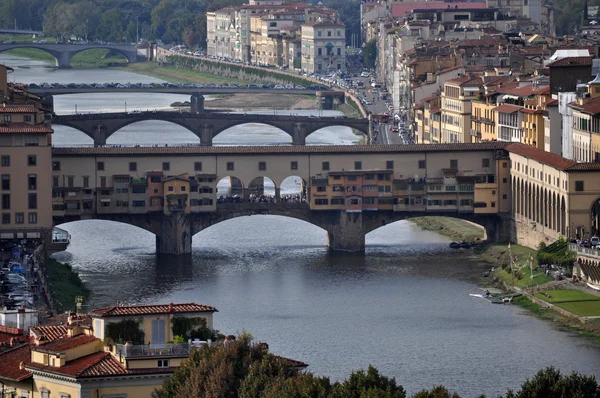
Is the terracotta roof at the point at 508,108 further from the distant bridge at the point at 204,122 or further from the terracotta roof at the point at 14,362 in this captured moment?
the terracotta roof at the point at 14,362

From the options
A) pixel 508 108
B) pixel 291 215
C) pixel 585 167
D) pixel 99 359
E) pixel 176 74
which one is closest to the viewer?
pixel 99 359

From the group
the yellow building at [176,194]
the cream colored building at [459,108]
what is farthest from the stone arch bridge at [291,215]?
the cream colored building at [459,108]

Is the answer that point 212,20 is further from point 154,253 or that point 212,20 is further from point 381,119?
point 154,253

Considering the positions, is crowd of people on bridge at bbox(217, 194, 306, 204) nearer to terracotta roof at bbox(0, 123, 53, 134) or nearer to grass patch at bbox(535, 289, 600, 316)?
terracotta roof at bbox(0, 123, 53, 134)

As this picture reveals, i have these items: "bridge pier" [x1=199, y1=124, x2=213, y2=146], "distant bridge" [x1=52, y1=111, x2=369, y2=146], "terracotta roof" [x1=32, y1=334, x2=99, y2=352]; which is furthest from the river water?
"bridge pier" [x1=199, y1=124, x2=213, y2=146]

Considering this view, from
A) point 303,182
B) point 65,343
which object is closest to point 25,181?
point 303,182

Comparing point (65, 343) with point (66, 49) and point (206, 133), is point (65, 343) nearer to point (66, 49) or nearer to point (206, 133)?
point (206, 133)
